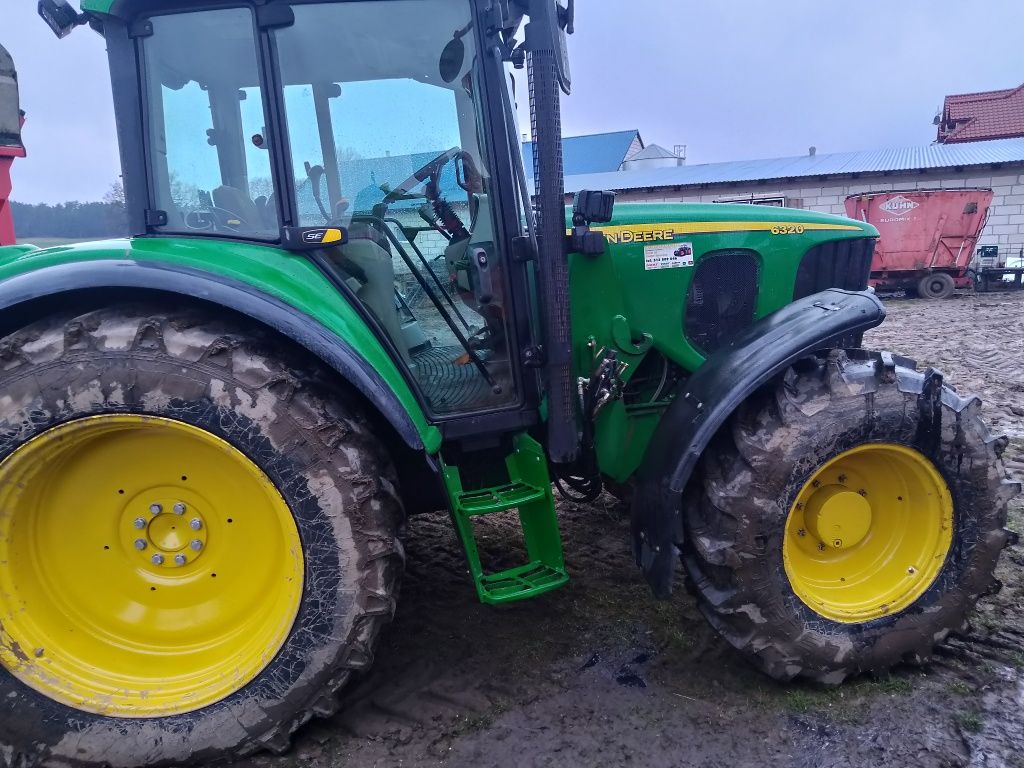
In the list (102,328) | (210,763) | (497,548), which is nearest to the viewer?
(102,328)

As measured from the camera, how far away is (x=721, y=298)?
3.00 metres

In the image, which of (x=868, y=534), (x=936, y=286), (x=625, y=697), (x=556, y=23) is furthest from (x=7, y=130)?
(x=936, y=286)

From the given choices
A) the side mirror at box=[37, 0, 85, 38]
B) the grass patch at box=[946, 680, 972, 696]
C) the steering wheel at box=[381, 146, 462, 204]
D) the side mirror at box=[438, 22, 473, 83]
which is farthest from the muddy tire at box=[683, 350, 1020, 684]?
the side mirror at box=[37, 0, 85, 38]

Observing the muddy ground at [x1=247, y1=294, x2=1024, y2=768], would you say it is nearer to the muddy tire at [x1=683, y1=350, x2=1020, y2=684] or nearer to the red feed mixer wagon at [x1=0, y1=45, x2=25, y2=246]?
the muddy tire at [x1=683, y1=350, x2=1020, y2=684]

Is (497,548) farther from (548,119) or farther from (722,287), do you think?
(548,119)

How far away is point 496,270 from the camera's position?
8.43 ft

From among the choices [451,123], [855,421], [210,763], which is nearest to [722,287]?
[855,421]

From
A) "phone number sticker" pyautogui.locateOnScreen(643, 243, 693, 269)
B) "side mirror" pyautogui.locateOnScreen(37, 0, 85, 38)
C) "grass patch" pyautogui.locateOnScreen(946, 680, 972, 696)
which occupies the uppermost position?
"side mirror" pyautogui.locateOnScreen(37, 0, 85, 38)

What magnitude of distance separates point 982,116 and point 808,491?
26.2 metres

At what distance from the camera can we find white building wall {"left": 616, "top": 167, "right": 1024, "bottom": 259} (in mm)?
16578

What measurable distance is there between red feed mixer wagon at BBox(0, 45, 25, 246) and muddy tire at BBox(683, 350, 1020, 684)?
3.26 metres

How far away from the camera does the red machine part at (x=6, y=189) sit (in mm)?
3394

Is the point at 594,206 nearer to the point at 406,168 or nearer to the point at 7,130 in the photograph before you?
the point at 406,168

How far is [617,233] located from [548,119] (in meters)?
0.64
